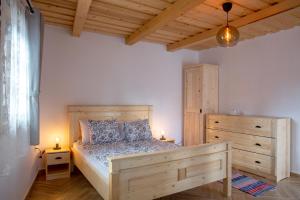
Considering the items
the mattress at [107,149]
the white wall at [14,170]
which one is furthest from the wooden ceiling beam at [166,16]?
the white wall at [14,170]

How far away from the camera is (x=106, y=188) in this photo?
2.09 m

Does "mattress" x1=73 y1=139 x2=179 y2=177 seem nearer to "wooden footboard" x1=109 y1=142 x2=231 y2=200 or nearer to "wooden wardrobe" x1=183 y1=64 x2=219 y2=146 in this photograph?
"wooden footboard" x1=109 y1=142 x2=231 y2=200

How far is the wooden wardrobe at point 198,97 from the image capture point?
4477 millimetres

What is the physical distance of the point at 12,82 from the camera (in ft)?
5.85

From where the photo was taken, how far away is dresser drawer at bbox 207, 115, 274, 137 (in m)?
3.42

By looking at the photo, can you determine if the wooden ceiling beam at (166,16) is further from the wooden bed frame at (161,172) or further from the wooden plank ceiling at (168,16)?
the wooden bed frame at (161,172)

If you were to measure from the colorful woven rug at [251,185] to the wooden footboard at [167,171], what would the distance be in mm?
361

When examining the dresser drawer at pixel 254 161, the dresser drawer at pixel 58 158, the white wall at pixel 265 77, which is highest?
the white wall at pixel 265 77

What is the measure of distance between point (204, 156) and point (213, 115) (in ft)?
5.90

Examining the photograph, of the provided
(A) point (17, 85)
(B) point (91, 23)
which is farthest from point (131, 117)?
(A) point (17, 85)

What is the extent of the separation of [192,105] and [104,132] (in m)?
2.13

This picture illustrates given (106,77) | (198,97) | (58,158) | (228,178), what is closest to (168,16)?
(106,77)

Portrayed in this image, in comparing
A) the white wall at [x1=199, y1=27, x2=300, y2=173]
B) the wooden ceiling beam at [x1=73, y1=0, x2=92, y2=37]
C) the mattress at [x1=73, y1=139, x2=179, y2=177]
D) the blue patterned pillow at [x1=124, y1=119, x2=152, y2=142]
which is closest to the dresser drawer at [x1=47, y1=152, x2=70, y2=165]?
the mattress at [x1=73, y1=139, x2=179, y2=177]

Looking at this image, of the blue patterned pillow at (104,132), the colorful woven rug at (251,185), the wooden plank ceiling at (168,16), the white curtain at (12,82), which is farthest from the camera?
the blue patterned pillow at (104,132)
